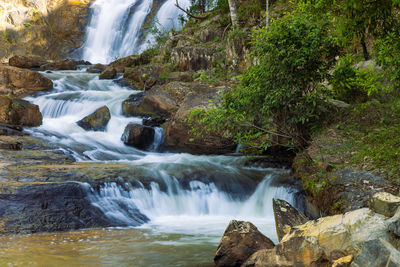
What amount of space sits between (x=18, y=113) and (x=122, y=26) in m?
20.7

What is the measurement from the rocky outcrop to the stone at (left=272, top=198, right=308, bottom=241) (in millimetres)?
11005

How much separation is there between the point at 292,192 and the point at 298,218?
11.5 ft

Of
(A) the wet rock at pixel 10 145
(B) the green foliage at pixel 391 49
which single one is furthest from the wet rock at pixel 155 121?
(B) the green foliage at pixel 391 49

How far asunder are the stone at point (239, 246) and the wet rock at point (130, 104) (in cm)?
1093

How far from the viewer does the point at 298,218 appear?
4.74 metres

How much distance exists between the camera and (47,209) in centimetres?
647

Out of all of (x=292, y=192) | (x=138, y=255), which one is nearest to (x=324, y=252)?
(x=138, y=255)

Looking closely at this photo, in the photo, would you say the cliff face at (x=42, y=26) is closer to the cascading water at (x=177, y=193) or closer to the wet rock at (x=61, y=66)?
the wet rock at (x=61, y=66)

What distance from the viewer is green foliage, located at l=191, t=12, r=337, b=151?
7254 millimetres

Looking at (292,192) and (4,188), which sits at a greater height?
(4,188)

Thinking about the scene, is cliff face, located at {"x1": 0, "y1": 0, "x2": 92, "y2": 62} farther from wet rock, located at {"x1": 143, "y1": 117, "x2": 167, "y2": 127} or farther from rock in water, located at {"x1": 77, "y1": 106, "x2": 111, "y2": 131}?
wet rock, located at {"x1": 143, "y1": 117, "x2": 167, "y2": 127}

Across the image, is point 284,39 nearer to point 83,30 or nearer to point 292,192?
point 292,192

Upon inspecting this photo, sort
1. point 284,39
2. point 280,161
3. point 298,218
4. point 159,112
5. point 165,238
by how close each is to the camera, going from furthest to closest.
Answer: point 159,112 < point 280,161 < point 284,39 < point 165,238 < point 298,218

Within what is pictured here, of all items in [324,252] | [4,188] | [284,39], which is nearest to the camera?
[324,252]
